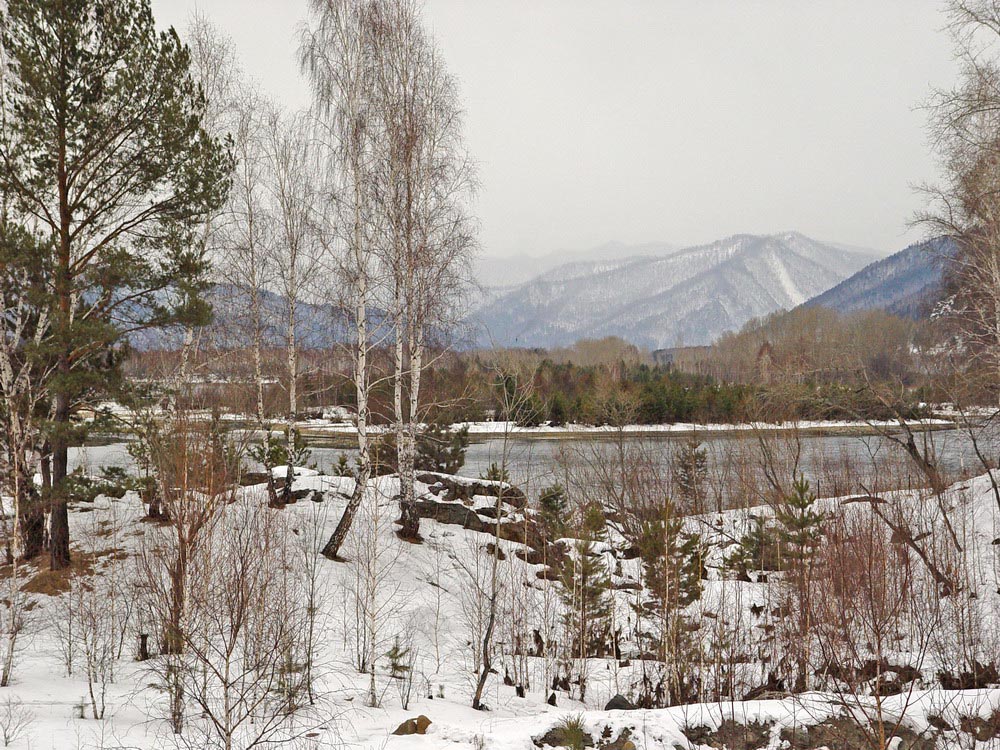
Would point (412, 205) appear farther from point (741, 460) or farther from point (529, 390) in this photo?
point (741, 460)

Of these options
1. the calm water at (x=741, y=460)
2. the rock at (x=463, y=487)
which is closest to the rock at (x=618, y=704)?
the calm water at (x=741, y=460)

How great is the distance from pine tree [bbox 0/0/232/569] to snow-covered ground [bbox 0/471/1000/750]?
3.48m

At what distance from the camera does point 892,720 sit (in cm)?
837

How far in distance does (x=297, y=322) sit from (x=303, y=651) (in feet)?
30.0

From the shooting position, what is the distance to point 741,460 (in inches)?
915

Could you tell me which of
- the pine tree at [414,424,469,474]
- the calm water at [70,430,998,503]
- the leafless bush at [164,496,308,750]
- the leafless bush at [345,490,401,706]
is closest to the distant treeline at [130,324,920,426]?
the pine tree at [414,424,469,474]

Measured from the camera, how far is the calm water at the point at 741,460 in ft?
67.5

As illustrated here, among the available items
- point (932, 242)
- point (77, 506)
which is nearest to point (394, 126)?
point (77, 506)

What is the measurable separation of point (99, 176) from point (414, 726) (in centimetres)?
1152

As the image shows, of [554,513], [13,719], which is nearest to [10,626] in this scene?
[13,719]

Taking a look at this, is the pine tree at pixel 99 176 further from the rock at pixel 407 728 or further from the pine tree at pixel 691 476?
the pine tree at pixel 691 476

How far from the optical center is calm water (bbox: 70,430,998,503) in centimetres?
2058

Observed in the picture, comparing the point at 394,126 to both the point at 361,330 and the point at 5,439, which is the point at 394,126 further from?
the point at 5,439

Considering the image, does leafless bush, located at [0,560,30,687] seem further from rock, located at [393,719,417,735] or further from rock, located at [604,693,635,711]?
rock, located at [604,693,635,711]
